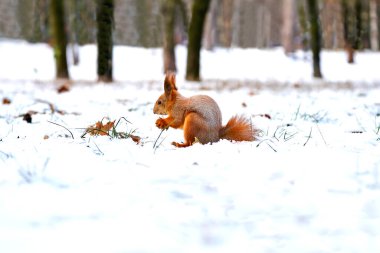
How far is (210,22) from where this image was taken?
27031 mm

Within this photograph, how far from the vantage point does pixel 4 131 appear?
3814mm

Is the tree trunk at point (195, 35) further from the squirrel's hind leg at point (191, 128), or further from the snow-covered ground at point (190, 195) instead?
the squirrel's hind leg at point (191, 128)

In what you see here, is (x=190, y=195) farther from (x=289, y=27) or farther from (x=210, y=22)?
(x=210, y=22)

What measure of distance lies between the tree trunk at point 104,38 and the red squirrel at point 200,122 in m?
7.89

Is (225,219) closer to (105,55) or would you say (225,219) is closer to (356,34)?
(105,55)

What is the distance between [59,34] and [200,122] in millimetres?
11205

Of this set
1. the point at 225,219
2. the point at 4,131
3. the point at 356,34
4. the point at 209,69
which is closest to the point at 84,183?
the point at 225,219

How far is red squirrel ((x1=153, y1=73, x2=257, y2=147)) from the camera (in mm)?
3143

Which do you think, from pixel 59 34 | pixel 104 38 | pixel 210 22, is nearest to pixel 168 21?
pixel 59 34

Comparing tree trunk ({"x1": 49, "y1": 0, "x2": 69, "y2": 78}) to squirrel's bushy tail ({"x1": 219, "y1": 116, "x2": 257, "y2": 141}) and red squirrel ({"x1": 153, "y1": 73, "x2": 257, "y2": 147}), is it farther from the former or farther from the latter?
squirrel's bushy tail ({"x1": 219, "y1": 116, "x2": 257, "y2": 141})

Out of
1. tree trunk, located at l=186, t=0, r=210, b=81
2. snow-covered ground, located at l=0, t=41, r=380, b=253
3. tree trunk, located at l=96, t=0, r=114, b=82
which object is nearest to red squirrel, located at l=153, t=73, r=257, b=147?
snow-covered ground, located at l=0, t=41, r=380, b=253

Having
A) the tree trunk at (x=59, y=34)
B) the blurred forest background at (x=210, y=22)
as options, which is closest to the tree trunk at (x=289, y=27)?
the blurred forest background at (x=210, y=22)

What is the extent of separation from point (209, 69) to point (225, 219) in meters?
20.0

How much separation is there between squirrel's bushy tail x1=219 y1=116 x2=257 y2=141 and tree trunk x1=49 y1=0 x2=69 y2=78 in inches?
420
